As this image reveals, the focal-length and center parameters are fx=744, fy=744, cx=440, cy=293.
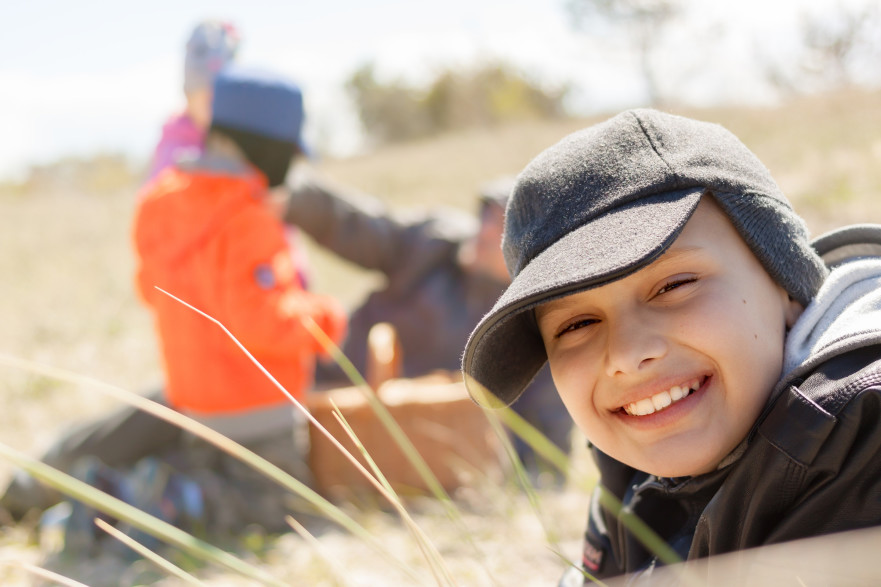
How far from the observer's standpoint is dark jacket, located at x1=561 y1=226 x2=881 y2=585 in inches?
31.8

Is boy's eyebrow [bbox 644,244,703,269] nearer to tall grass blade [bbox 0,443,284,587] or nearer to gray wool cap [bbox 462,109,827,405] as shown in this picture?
gray wool cap [bbox 462,109,827,405]

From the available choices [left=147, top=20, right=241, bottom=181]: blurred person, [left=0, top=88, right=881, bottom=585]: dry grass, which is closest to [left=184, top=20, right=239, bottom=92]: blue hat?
[left=147, top=20, right=241, bottom=181]: blurred person

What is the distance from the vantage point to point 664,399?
37.9 inches

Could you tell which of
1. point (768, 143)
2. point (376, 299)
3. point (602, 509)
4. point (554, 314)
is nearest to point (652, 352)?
point (554, 314)

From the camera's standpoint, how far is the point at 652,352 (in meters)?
0.93

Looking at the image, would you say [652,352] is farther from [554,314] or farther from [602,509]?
[602,509]

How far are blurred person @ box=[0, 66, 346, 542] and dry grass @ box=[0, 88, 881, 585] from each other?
0.29m

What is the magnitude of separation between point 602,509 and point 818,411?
0.48 meters

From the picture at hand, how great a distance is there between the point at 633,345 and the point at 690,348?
0.24 ft

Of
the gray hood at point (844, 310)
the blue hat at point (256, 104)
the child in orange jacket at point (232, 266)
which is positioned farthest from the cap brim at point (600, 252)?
the blue hat at point (256, 104)

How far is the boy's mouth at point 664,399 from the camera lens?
0.96m

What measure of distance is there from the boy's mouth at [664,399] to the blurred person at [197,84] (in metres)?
3.11

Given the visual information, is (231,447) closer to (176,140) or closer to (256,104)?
(256,104)

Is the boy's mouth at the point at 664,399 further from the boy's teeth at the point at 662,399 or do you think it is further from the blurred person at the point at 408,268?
the blurred person at the point at 408,268
